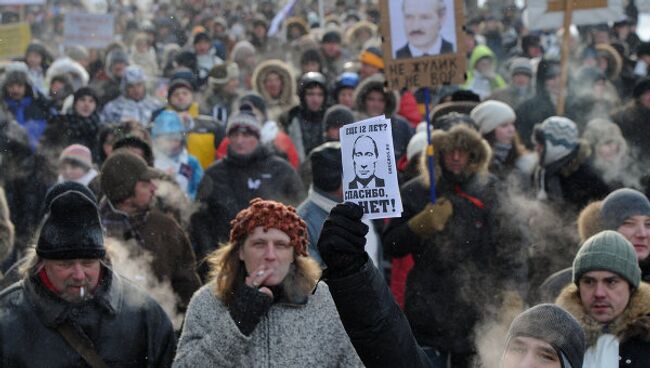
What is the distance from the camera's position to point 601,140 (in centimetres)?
1013

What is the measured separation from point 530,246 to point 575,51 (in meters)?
9.91

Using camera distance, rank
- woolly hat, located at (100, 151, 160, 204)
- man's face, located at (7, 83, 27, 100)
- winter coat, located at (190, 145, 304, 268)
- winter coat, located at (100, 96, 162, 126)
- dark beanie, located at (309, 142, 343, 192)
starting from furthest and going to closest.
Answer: winter coat, located at (100, 96, 162, 126), man's face, located at (7, 83, 27, 100), winter coat, located at (190, 145, 304, 268), woolly hat, located at (100, 151, 160, 204), dark beanie, located at (309, 142, 343, 192)

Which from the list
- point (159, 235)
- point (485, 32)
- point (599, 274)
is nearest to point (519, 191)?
point (159, 235)

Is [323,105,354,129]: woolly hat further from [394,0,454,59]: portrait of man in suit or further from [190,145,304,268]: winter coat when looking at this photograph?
[394,0,454,59]: portrait of man in suit

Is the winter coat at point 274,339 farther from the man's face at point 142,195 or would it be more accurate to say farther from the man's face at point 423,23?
the man's face at point 423,23

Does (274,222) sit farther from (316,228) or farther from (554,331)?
(316,228)

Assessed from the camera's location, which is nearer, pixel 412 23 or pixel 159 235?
pixel 159 235

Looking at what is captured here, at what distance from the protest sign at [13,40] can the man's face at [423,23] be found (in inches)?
276

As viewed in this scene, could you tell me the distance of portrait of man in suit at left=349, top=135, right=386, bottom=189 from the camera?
4270 mm

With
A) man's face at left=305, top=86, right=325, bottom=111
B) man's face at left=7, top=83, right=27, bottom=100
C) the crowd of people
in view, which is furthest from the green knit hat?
man's face at left=7, top=83, right=27, bottom=100

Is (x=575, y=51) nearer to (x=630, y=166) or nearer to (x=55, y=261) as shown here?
(x=630, y=166)

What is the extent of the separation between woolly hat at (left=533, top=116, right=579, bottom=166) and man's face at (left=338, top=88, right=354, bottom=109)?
342 centimetres

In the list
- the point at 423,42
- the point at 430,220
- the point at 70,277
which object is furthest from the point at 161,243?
the point at 423,42

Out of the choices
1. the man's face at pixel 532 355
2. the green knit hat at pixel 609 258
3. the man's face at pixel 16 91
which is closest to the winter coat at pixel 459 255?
the green knit hat at pixel 609 258
